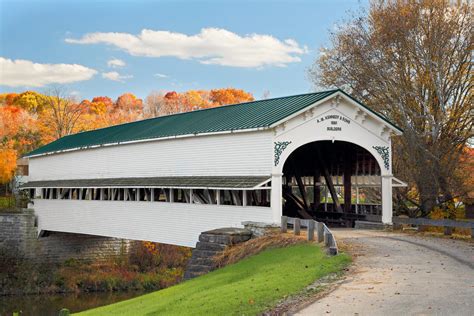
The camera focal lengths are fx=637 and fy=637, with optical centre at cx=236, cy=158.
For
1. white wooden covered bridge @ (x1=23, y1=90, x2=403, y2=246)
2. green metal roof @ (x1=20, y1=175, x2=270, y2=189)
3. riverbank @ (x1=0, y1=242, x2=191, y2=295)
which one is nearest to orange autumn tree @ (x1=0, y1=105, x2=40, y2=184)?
riverbank @ (x1=0, y1=242, x2=191, y2=295)

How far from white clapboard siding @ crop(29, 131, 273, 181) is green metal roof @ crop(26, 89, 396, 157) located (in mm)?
357

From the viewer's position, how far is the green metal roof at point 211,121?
22.3 meters

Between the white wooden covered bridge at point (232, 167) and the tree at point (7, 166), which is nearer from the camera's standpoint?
the white wooden covered bridge at point (232, 167)

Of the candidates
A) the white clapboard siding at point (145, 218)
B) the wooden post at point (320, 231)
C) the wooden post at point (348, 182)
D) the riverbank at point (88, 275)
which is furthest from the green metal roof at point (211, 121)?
the riverbank at point (88, 275)

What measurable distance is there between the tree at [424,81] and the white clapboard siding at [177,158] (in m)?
9.36

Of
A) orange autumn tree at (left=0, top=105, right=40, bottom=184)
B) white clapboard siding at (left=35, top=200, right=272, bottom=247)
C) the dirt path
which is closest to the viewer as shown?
the dirt path

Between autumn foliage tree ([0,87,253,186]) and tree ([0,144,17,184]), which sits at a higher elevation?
autumn foliage tree ([0,87,253,186])

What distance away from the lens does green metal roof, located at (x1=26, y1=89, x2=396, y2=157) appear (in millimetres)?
22344

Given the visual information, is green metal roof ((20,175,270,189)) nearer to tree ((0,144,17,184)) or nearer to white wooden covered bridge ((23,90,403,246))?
white wooden covered bridge ((23,90,403,246))

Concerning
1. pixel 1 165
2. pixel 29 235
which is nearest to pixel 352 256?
pixel 29 235

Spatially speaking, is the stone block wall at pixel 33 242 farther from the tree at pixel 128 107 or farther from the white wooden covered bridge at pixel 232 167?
the tree at pixel 128 107

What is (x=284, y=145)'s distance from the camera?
71.3ft

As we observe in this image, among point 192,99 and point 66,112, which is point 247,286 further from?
point 192,99

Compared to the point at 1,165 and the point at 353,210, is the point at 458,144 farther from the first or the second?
the point at 1,165
